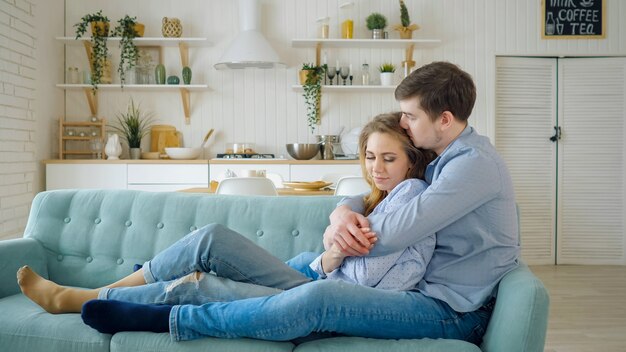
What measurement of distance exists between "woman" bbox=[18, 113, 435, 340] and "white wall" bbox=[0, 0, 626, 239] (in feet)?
12.2

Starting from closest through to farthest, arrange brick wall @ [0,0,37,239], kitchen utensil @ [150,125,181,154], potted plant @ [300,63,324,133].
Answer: brick wall @ [0,0,37,239] < potted plant @ [300,63,324,133] < kitchen utensil @ [150,125,181,154]

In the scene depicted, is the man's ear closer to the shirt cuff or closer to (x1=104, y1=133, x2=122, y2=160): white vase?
the shirt cuff

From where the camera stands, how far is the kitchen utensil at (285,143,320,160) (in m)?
5.26

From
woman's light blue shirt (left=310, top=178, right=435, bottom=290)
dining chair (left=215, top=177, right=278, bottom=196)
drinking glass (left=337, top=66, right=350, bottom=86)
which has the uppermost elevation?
drinking glass (left=337, top=66, right=350, bottom=86)

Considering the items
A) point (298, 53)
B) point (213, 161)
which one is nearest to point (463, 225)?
point (213, 161)

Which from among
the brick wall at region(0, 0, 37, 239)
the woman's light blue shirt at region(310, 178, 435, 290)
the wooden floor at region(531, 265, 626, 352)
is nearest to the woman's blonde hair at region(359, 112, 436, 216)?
the woman's light blue shirt at region(310, 178, 435, 290)

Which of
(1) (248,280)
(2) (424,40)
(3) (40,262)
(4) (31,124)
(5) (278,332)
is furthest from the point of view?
(2) (424,40)

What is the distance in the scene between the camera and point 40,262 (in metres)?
2.39

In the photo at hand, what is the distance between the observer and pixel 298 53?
5734mm

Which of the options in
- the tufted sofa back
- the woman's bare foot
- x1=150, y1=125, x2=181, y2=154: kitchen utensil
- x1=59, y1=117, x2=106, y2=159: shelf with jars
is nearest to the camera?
the woman's bare foot

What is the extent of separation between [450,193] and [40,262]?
1.64 meters

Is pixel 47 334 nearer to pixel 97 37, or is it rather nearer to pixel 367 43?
pixel 97 37

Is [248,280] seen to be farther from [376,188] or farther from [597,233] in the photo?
[597,233]

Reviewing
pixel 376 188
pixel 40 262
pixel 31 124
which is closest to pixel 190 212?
pixel 40 262
